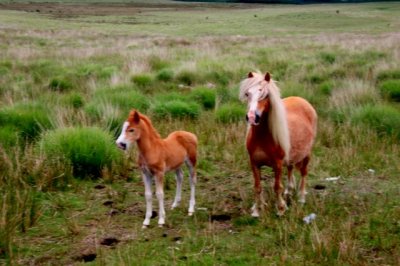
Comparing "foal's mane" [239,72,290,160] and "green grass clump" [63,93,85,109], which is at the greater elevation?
"foal's mane" [239,72,290,160]

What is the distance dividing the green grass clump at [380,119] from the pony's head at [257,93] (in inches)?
189

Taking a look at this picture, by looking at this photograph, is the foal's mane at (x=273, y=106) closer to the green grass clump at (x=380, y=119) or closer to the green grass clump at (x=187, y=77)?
the green grass clump at (x=380, y=119)

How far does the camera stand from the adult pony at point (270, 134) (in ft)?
17.9

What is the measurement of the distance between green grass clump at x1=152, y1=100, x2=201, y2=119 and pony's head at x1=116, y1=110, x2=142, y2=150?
5.22 metres

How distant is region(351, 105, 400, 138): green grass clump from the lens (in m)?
9.63

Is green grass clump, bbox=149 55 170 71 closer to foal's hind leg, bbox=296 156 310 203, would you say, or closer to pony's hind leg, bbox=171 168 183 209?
foal's hind leg, bbox=296 156 310 203

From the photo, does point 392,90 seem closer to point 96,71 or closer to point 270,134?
point 270,134

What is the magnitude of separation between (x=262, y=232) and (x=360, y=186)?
229 centimetres

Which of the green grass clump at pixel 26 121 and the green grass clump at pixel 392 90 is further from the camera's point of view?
the green grass clump at pixel 392 90

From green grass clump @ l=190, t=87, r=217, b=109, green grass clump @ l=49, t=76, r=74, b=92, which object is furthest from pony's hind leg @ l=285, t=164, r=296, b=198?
green grass clump @ l=49, t=76, r=74, b=92

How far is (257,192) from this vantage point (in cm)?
597

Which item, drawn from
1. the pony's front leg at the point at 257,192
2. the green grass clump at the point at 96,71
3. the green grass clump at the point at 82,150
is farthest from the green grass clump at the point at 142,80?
the pony's front leg at the point at 257,192

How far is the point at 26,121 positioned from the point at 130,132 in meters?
4.15

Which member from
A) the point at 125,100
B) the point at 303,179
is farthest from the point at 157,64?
the point at 303,179
